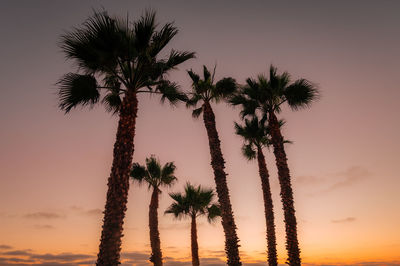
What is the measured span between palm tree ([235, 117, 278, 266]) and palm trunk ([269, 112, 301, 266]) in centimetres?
543

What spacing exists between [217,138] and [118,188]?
9.67 m

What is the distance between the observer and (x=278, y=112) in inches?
830

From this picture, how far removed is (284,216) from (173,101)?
8.97m

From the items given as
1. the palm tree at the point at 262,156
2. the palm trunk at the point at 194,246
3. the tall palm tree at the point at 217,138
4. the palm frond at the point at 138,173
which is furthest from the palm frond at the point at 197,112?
the palm trunk at the point at 194,246

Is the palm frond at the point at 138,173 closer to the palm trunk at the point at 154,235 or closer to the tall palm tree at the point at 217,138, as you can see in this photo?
the palm trunk at the point at 154,235

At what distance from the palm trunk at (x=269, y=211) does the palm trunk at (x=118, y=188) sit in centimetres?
1506

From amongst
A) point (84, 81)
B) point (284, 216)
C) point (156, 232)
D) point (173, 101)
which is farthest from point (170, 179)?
point (84, 81)

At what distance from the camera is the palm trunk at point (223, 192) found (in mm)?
17125

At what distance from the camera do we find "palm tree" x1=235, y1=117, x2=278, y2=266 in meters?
23.1

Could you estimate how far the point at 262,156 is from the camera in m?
25.2

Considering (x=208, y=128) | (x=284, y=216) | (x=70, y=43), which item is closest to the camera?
(x=70, y=43)

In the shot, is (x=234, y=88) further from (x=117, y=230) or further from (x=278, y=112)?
(x=117, y=230)

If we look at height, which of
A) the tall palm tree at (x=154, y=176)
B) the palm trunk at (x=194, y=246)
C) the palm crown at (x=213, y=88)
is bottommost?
the palm trunk at (x=194, y=246)

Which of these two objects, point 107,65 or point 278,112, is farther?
point 278,112
